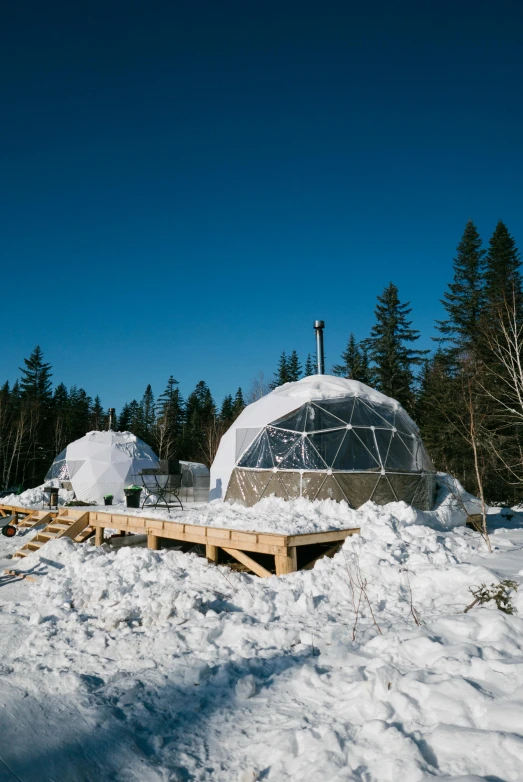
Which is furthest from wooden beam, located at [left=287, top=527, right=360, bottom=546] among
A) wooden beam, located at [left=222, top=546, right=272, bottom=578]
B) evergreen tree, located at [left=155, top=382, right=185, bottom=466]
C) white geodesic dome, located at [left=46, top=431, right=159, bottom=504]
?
evergreen tree, located at [left=155, top=382, right=185, bottom=466]

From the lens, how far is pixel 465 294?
27.3 meters

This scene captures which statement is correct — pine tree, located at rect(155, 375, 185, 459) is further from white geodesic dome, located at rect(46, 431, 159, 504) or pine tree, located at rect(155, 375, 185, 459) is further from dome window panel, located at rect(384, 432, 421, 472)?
dome window panel, located at rect(384, 432, 421, 472)

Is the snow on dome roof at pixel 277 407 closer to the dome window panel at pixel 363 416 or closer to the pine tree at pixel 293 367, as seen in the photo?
the dome window panel at pixel 363 416

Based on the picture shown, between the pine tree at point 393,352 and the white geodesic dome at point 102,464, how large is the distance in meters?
13.1

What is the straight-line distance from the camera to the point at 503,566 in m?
6.18

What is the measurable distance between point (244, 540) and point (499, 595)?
11.8 feet

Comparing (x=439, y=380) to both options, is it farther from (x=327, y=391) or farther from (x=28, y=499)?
(x=28, y=499)

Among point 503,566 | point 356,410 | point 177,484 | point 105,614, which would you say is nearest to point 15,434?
point 177,484

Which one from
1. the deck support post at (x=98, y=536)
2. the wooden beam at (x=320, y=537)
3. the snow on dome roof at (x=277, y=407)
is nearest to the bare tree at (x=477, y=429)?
the snow on dome roof at (x=277, y=407)

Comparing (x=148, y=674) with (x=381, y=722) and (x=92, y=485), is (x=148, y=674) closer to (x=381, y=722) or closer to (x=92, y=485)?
(x=381, y=722)

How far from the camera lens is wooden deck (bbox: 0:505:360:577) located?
655 cm

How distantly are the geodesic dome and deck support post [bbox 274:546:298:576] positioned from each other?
260 centimetres

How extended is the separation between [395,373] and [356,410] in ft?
53.7

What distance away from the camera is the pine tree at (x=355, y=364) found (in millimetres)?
28370
